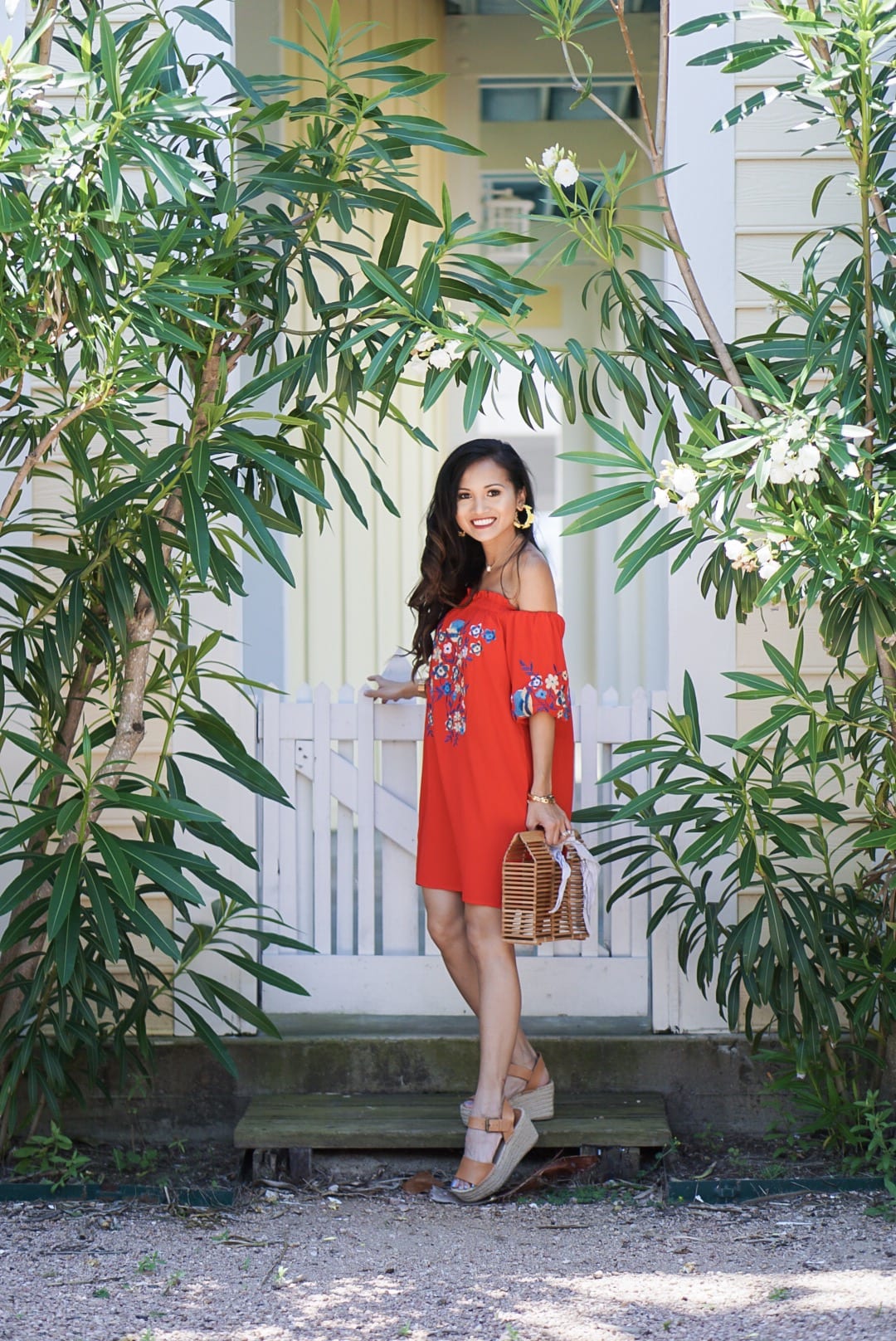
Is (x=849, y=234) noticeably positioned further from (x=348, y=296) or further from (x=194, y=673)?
(x=194, y=673)

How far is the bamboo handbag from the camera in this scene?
2.89m

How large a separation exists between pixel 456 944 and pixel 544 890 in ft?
1.15

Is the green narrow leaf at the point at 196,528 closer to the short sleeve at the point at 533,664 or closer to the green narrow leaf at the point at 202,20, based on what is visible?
the short sleeve at the point at 533,664

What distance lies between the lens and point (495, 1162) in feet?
9.76

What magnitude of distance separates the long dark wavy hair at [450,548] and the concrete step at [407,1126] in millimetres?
1053

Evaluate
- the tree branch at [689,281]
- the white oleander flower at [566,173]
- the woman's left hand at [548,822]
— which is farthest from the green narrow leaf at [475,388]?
the woman's left hand at [548,822]

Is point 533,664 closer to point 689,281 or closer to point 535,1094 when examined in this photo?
point 689,281

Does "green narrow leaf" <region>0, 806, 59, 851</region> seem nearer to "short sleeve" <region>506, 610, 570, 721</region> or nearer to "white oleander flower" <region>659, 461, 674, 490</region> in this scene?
"short sleeve" <region>506, 610, 570, 721</region>

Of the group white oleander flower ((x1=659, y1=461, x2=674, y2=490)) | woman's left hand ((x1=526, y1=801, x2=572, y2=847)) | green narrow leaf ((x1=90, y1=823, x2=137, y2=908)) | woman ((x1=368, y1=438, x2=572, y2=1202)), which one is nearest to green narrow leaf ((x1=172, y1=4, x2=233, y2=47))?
woman ((x1=368, y1=438, x2=572, y2=1202))

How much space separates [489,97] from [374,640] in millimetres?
2948

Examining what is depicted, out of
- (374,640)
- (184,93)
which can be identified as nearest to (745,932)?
(184,93)

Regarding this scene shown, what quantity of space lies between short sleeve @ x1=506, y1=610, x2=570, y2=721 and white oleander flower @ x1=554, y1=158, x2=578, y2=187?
0.92m

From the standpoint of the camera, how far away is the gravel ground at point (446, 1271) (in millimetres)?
2363

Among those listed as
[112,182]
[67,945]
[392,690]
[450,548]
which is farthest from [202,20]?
[67,945]
